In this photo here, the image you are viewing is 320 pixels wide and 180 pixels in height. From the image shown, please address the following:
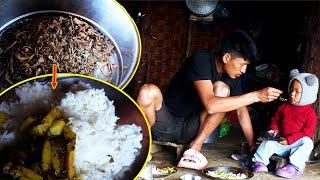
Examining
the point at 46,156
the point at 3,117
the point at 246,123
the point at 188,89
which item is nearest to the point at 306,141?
the point at 246,123

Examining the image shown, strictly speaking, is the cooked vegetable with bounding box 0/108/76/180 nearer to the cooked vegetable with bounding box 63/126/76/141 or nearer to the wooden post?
the cooked vegetable with bounding box 63/126/76/141

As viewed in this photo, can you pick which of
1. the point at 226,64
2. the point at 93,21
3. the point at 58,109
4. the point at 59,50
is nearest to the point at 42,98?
the point at 58,109

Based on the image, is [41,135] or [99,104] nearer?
[41,135]

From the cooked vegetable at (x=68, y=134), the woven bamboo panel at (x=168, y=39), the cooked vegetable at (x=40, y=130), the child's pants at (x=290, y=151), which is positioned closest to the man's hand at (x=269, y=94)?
the child's pants at (x=290, y=151)

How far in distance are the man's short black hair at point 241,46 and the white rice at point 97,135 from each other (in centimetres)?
158

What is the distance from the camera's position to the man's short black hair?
160 inches

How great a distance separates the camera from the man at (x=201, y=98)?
4.09m

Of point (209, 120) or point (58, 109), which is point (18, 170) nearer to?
point (58, 109)

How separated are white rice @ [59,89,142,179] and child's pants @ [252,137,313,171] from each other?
6.03ft

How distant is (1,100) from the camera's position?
8.45 ft

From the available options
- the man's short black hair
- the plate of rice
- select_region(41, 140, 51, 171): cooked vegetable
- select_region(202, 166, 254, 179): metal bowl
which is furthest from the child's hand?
select_region(41, 140, 51, 171): cooked vegetable

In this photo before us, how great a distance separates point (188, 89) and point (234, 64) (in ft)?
1.77

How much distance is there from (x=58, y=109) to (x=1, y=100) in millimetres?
296

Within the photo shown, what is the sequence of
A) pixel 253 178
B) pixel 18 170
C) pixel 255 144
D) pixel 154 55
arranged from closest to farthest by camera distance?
1. pixel 18 170
2. pixel 253 178
3. pixel 255 144
4. pixel 154 55
